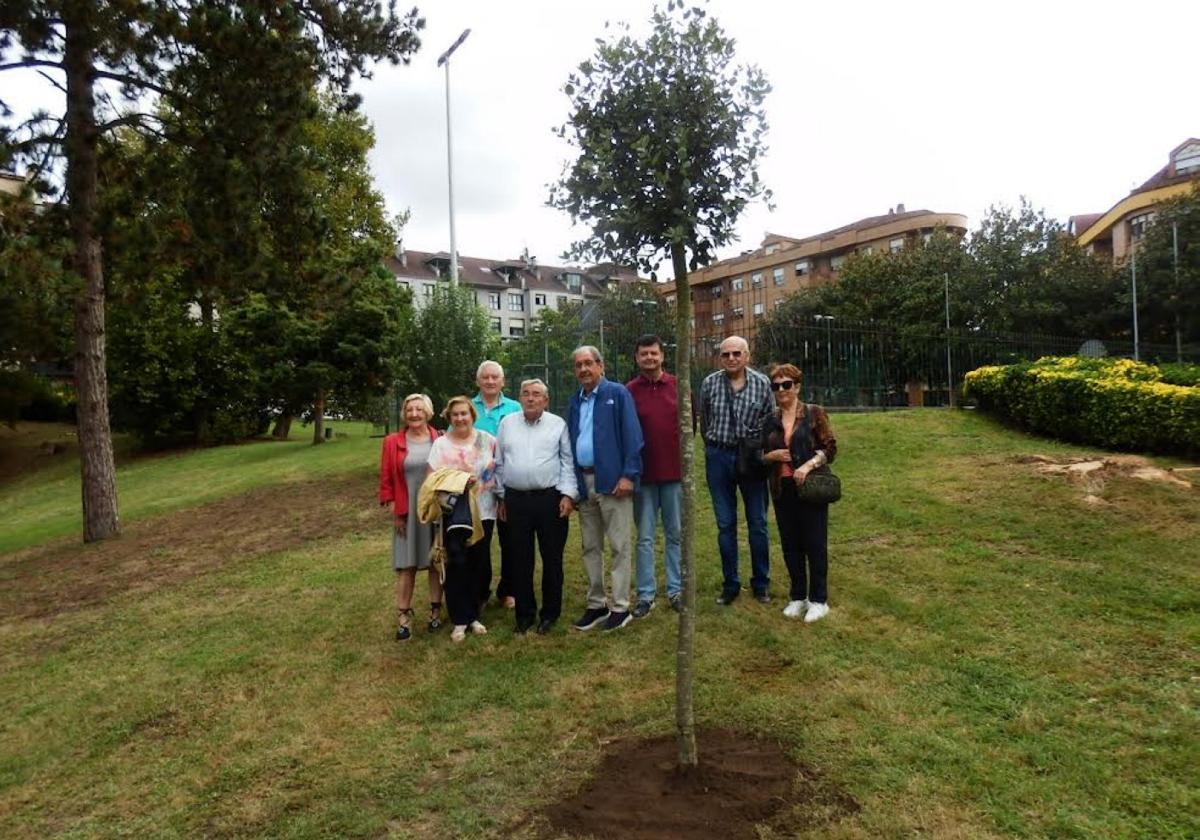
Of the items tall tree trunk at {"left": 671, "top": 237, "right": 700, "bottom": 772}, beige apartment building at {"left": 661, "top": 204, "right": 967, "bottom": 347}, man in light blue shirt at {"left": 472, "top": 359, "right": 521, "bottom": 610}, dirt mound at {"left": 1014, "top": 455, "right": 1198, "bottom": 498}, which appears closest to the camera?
tall tree trunk at {"left": 671, "top": 237, "right": 700, "bottom": 772}

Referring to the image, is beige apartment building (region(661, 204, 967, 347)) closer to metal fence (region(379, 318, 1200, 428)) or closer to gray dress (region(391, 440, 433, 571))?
metal fence (region(379, 318, 1200, 428))

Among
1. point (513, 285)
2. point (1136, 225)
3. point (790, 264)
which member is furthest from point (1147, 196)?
point (513, 285)

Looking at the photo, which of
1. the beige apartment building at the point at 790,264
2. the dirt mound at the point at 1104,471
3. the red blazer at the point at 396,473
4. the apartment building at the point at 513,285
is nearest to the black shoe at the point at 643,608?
the red blazer at the point at 396,473

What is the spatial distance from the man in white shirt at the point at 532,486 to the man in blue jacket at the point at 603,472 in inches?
5.0

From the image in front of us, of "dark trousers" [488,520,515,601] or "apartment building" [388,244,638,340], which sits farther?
"apartment building" [388,244,638,340]

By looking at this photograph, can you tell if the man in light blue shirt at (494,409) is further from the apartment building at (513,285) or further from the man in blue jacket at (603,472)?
the apartment building at (513,285)

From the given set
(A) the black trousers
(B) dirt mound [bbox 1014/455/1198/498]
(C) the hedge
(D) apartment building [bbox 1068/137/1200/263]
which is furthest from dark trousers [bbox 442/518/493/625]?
(D) apartment building [bbox 1068/137/1200/263]

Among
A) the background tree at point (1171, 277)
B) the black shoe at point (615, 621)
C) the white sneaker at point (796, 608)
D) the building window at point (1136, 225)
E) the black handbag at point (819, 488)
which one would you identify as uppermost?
the building window at point (1136, 225)

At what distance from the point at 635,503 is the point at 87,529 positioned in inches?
401

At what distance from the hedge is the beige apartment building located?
37067 millimetres

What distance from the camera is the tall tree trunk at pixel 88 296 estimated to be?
10867 millimetres

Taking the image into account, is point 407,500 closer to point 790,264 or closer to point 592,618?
point 592,618

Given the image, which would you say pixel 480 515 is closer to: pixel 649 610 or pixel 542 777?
pixel 649 610

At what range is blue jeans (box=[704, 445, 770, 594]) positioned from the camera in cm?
571
